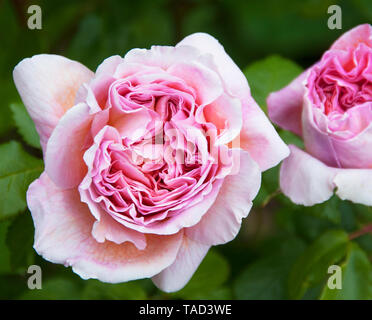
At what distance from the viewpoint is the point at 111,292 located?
51.8 inches

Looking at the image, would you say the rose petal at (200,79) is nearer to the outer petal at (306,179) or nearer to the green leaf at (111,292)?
the outer petal at (306,179)

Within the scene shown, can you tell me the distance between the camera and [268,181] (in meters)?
1.24

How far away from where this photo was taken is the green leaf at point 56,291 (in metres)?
1.29

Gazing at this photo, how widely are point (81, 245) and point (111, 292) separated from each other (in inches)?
17.3

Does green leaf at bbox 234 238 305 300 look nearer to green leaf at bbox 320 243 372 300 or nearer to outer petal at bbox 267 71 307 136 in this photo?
green leaf at bbox 320 243 372 300

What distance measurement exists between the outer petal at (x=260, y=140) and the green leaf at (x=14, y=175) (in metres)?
0.40

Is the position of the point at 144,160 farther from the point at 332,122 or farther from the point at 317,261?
the point at 317,261

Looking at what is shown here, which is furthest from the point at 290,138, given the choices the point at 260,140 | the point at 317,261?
the point at 260,140

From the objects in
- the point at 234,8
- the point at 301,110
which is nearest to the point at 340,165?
the point at 301,110

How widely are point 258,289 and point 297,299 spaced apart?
0.19 meters

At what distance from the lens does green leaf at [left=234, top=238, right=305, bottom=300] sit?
4.62 feet

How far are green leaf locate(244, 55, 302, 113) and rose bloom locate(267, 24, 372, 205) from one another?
19 centimetres

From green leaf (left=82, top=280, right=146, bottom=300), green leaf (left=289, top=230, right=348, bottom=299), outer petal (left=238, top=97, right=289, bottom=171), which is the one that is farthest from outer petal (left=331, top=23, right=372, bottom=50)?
green leaf (left=82, top=280, right=146, bottom=300)

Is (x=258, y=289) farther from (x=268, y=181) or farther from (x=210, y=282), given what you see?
(x=268, y=181)
